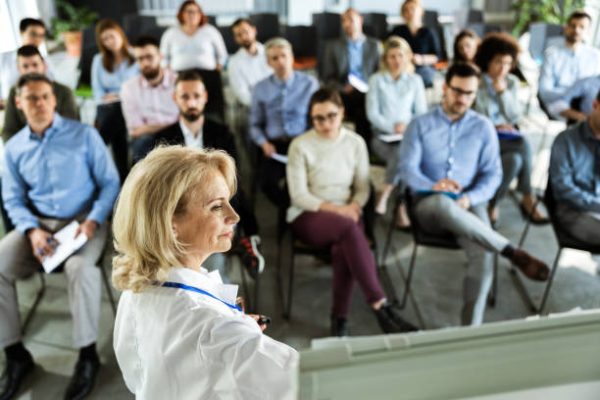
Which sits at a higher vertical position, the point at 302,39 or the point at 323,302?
the point at 302,39

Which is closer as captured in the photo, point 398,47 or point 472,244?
point 472,244

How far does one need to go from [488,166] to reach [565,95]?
153 centimetres

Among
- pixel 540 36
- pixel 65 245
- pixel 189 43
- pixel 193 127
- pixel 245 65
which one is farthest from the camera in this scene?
pixel 540 36

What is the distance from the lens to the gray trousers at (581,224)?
262 cm

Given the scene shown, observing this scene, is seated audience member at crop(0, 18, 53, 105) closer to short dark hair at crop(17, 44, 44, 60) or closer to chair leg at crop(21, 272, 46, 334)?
short dark hair at crop(17, 44, 44, 60)

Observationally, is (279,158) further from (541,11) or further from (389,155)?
(541,11)

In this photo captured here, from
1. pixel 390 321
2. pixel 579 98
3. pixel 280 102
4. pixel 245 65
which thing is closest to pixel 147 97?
pixel 280 102

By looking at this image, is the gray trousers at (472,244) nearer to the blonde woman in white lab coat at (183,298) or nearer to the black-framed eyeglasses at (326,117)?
the black-framed eyeglasses at (326,117)

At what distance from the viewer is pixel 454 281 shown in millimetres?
3119

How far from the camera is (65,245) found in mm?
2412

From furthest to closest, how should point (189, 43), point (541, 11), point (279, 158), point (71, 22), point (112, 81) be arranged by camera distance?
point (71, 22) < point (541, 11) < point (189, 43) < point (112, 81) < point (279, 158)

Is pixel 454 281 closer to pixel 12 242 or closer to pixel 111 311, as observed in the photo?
pixel 111 311

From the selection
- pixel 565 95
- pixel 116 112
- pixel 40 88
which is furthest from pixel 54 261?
pixel 565 95

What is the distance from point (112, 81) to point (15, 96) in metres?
1.43
